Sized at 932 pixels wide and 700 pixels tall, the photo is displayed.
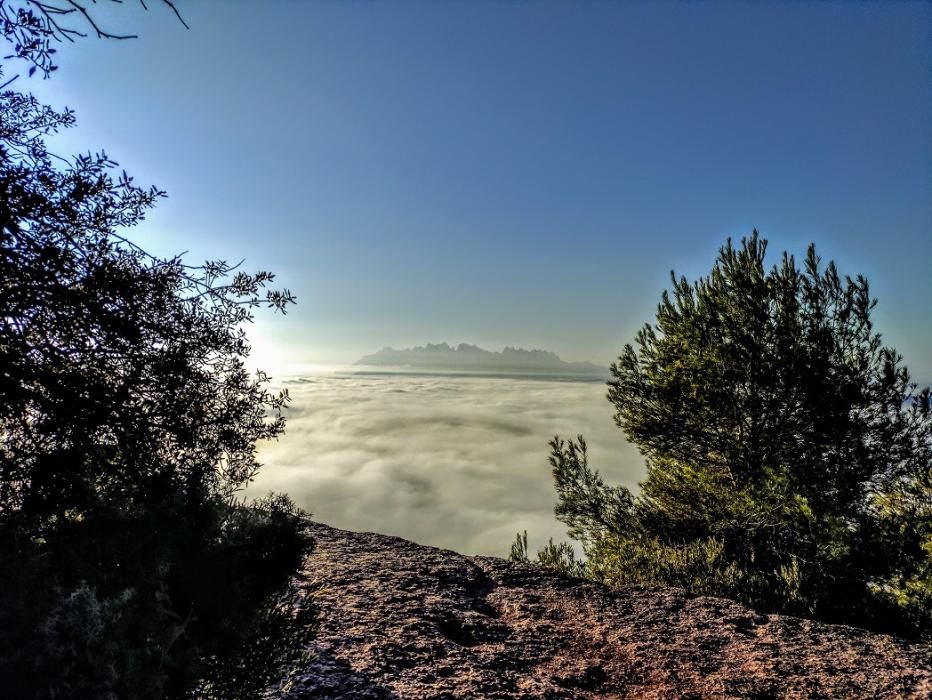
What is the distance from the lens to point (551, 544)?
10648mm

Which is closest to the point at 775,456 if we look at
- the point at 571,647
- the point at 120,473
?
the point at 571,647

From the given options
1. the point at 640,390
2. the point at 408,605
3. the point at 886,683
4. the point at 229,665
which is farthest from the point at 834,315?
the point at 229,665

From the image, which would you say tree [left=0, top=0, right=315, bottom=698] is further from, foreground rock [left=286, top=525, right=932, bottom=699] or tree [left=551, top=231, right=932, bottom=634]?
tree [left=551, top=231, right=932, bottom=634]

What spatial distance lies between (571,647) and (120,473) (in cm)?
423

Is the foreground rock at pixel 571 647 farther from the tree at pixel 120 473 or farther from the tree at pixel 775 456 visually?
the tree at pixel 775 456

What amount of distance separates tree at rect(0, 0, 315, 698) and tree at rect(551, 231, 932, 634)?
26.4 feet

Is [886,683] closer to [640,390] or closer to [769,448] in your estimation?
[769,448]

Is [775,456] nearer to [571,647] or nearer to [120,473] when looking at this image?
[571,647]

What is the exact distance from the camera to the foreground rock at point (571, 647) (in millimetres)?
4270

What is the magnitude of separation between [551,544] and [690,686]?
20.9ft

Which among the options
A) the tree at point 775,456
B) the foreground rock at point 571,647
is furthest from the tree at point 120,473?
the tree at point 775,456

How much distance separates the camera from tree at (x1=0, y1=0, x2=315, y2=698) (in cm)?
237

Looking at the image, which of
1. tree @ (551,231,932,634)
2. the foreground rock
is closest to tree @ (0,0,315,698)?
the foreground rock

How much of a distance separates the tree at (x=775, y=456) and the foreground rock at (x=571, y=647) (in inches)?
153
